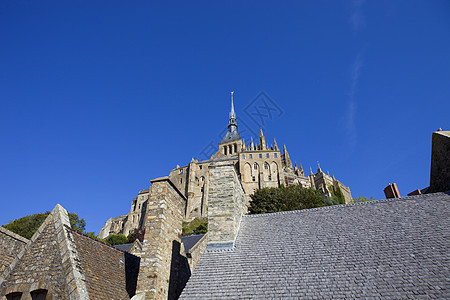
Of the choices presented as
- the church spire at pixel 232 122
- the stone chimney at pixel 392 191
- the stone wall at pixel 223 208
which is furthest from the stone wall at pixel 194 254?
the church spire at pixel 232 122

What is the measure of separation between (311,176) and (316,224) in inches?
2531

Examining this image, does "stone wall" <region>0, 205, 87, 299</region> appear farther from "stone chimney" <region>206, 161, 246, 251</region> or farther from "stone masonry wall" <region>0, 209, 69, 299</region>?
"stone chimney" <region>206, 161, 246, 251</region>

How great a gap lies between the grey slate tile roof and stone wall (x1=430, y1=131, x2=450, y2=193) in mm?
1425

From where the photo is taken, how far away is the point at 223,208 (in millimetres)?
9445

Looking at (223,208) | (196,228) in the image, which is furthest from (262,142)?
(223,208)

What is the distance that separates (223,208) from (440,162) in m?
8.62

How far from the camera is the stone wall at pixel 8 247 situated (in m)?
8.64

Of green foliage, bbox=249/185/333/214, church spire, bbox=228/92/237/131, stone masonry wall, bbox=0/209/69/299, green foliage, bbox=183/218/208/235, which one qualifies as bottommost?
stone masonry wall, bbox=0/209/69/299

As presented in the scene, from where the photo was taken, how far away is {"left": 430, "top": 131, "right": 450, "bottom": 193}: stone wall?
393 inches

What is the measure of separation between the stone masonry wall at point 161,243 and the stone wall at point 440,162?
10014 mm

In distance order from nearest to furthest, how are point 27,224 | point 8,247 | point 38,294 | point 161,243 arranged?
point 38,294, point 161,243, point 8,247, point 27,224

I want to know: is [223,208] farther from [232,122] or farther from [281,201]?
[232,122]

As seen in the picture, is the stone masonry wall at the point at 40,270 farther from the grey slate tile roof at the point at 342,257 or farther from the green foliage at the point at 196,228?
the green foliage at the point at 196,228

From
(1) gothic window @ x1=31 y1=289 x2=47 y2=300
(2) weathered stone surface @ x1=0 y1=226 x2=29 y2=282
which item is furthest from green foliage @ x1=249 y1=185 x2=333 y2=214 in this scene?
(1) gothic window @ x1=31 y1=289 x2=47 y2=300
